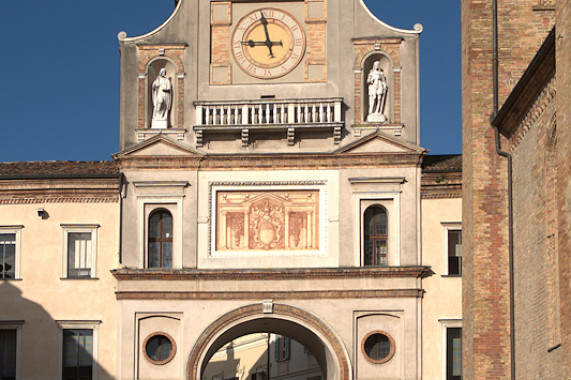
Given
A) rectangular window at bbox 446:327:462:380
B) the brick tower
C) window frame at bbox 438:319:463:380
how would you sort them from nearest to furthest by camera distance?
the brick tower
window frame at bbox 438:319:463:380
rectangular window at bbox 446:327:462:380

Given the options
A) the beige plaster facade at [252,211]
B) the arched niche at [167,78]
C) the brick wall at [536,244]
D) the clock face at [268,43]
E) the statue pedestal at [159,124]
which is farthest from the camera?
the clock face at [268,43]

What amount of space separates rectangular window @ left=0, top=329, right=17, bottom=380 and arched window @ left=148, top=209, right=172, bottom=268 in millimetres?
4222

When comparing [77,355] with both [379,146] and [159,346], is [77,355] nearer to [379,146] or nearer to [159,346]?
[159,346]

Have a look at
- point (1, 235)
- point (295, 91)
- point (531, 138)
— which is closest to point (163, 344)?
point (1, 235)

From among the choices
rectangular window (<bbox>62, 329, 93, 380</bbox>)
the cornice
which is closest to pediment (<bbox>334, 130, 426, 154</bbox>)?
the cornice

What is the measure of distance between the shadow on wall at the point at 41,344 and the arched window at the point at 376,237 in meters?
7.54

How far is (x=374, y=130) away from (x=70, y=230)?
8717mm

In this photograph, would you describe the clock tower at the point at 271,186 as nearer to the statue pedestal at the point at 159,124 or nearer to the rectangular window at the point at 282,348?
the statue pedestal at the point at 159,124

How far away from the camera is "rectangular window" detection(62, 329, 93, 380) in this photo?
107ft

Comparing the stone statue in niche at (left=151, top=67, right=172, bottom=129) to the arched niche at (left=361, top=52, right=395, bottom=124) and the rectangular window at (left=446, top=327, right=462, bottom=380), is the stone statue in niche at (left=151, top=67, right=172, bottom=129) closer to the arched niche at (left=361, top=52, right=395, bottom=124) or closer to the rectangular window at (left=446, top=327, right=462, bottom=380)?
the arched niche at (left=361, top=52, right=395, bottom=124)

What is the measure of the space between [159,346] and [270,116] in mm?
6830

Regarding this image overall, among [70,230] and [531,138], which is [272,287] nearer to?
[70,230]

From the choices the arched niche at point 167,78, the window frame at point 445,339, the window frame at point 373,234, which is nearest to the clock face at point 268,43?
the arched niche at point 167,78

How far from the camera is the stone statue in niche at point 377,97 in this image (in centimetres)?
Answer: 3294
